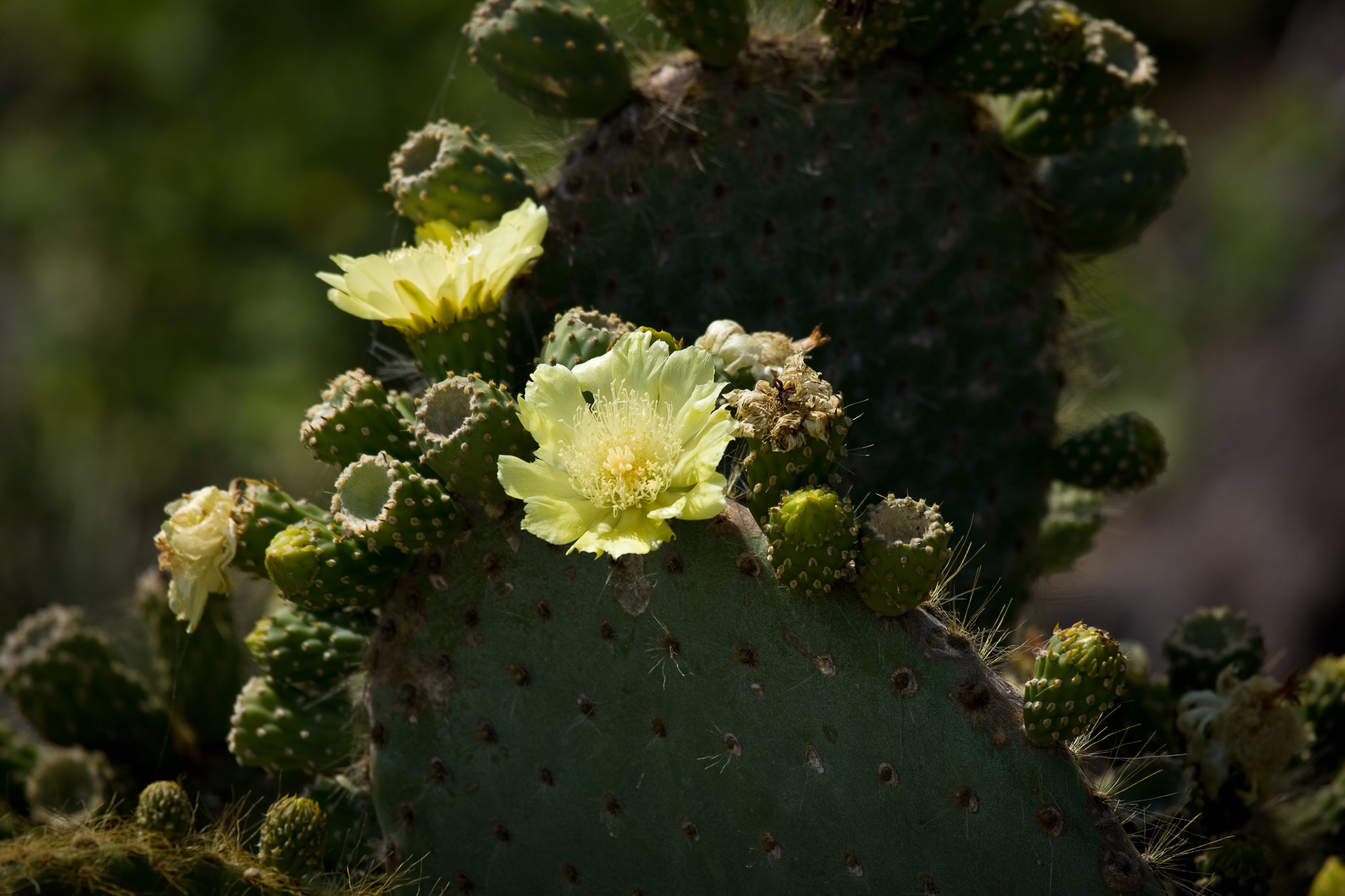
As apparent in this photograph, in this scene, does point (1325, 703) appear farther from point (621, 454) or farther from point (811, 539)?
point (621, 454)

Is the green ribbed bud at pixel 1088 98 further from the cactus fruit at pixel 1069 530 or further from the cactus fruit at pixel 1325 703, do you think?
the cactus fruit at pixel 1325 703

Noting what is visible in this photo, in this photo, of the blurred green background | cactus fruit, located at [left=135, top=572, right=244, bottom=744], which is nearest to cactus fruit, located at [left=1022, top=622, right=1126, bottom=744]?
cactus fruit, located at [left=135, top=572, right=244, bottom=744]

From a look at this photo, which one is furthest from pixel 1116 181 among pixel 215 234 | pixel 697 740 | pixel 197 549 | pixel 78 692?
pixel 215 234

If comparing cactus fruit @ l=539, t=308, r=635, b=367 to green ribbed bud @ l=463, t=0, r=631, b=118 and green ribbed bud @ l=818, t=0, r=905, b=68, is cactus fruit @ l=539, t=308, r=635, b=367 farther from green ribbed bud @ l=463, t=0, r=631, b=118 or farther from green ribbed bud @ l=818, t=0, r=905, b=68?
green ribbed bud @ l=818, t=0, r=905, b=68

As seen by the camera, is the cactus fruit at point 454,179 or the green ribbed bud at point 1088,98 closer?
the cactus fruit at point 454,179

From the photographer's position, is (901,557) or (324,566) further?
(324,566)

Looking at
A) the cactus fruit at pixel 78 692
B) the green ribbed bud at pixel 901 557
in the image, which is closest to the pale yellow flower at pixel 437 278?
the green ribbed bud at pixel 901 557
